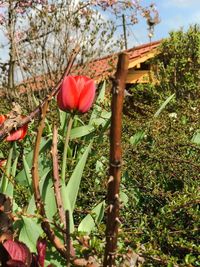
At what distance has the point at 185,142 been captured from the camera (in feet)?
8.68

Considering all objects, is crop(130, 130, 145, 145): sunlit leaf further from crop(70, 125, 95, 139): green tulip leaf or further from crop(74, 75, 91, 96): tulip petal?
crop(74, 75, 91, 96): tulip petal

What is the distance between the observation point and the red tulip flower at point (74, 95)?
5.25ft

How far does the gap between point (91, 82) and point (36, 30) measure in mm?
9233

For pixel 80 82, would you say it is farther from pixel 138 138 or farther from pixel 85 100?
pixel 138 138

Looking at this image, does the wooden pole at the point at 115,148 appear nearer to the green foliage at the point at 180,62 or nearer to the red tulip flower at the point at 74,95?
the red tulip flower at the point at 74,95

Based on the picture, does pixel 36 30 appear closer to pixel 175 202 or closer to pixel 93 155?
pixel 93 155

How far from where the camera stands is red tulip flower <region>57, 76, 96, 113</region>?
1.60 m

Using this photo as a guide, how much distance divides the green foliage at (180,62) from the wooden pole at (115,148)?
11343 millimetres

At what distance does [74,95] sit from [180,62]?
1143cm

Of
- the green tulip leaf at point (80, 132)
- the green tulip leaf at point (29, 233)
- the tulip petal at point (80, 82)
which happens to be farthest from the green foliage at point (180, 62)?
the green tulip leaf at point (29, 233)

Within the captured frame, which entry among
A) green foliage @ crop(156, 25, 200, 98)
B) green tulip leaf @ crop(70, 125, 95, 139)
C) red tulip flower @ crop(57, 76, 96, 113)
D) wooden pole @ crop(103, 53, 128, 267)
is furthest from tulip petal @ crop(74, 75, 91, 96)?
green foliage @ crop(156, 25, 200, 98)

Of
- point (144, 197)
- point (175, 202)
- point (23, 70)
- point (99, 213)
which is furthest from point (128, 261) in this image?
point (23, 70)

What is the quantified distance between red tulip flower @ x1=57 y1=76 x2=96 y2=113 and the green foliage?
1050cm

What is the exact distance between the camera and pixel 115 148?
2.48 feet
